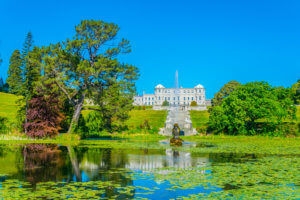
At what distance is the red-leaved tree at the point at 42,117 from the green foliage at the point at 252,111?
66.3ft

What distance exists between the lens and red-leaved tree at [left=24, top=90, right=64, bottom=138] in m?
28.5

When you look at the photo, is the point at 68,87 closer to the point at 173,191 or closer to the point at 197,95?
the point at 173,191

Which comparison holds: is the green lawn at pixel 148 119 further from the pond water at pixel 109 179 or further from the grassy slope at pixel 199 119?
the pond water at pixel 109 179

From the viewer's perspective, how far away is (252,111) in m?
36.8

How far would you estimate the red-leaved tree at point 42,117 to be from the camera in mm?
28453

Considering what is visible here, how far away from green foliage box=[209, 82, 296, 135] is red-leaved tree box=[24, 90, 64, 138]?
796 inches

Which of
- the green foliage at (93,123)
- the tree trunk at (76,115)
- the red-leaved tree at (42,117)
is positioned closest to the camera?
the red-leaved tree at (42,117)

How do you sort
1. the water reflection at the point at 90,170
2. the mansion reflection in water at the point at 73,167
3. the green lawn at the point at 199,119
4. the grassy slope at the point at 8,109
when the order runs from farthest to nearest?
the green lawn at the point at 199,119 → the grassy slope at the point at 8,109 → the mansion reflection in water at the point at 73,167 → the water reflection at the point at 90,170

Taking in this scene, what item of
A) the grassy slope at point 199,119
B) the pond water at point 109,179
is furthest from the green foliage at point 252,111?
the pond water at point 109,179

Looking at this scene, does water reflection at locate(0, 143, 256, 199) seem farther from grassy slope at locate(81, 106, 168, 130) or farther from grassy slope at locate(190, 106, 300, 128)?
grassy slope at locate(190, 106, 300, 128)

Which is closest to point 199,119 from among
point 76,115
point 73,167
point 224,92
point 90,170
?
point 224,92

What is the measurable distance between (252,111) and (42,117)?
82.0 ft

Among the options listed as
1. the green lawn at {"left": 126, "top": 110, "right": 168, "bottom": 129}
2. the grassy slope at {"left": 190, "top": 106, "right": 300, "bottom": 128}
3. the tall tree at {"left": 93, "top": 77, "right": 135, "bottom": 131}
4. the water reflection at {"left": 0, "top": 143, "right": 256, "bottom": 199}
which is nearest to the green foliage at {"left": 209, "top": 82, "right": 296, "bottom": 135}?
the grassy slope at {"left": 190, "top": 106, "right": 300, "bottom": 128}

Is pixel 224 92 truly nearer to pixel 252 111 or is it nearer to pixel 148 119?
pixel 148 119
